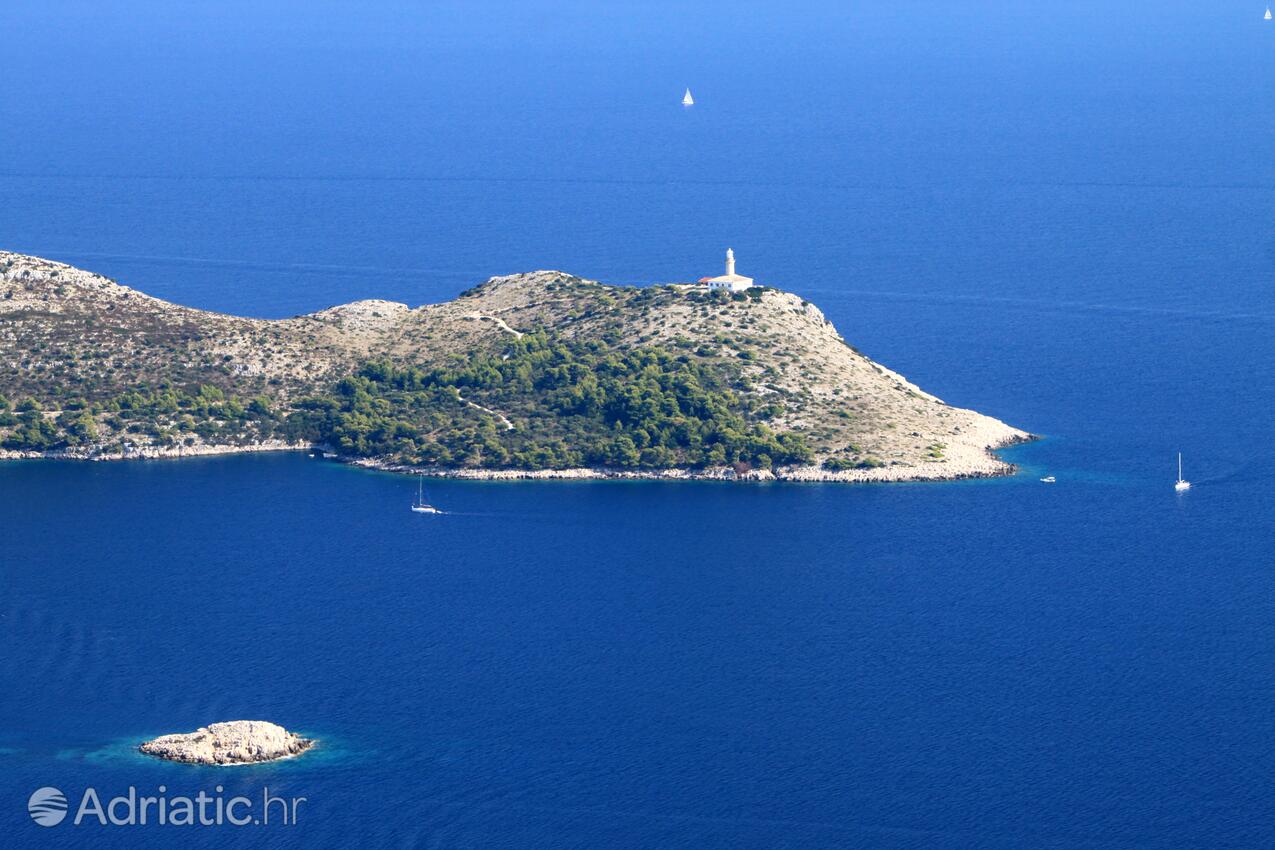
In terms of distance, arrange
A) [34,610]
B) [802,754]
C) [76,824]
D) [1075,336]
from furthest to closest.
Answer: [1075,336], [34,610], [802,754], [76,824]

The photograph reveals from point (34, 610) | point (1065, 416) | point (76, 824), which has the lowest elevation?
point (76, 824)

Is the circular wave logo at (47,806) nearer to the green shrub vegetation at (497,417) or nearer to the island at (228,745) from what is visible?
the island at (228,745)

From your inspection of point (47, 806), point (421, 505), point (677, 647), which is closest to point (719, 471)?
point (421, 505)

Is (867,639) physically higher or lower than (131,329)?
lower

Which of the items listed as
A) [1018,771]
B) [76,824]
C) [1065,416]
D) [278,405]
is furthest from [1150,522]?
[76,824]

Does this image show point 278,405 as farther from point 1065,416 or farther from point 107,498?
point 1065,416

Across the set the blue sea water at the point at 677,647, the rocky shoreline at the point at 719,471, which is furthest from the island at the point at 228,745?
the rocky shoreline at the point at 719,471
